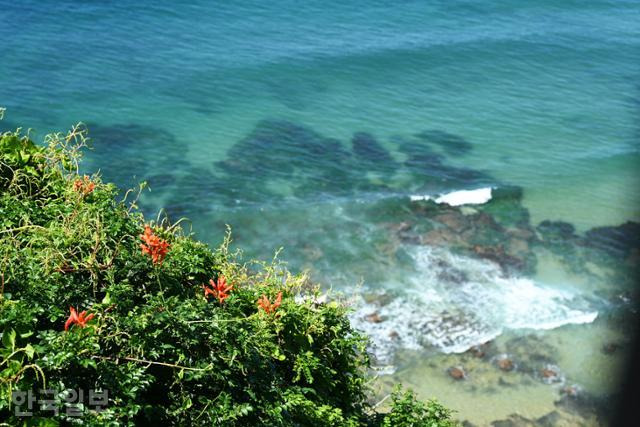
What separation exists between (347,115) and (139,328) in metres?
→ 22.2

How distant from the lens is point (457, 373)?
51.9 ft

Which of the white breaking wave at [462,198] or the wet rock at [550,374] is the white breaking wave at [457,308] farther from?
the white breaking wave at [462,198]

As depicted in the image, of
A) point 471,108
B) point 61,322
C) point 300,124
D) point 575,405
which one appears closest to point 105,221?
point 61,322

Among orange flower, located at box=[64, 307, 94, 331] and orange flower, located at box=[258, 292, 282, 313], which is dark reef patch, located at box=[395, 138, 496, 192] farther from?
orange flower, located at box=[64, 307, 94, 331]

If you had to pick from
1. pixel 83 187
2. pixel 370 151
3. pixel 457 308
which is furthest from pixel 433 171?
pixel 83 187

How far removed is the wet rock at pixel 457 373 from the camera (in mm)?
15715

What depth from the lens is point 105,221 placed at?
7438 mm

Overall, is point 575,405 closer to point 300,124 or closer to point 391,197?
point 391,197

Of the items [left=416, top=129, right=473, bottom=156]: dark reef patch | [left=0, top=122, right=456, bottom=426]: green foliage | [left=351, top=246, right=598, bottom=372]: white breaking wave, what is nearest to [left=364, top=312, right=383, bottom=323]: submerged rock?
[left=351, top=246, right=598, bottom=372]: white breaking wave

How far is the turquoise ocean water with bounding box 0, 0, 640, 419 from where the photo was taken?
2022 centimetres

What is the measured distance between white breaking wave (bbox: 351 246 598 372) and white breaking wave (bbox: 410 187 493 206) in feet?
9.14

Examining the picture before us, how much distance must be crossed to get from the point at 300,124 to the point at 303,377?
766 inches

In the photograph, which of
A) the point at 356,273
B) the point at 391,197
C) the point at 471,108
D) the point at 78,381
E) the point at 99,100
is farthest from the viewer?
the point at 471,108

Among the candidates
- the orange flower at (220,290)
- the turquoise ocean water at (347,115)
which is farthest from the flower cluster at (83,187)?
the turquoise ocean water at (347,115)
